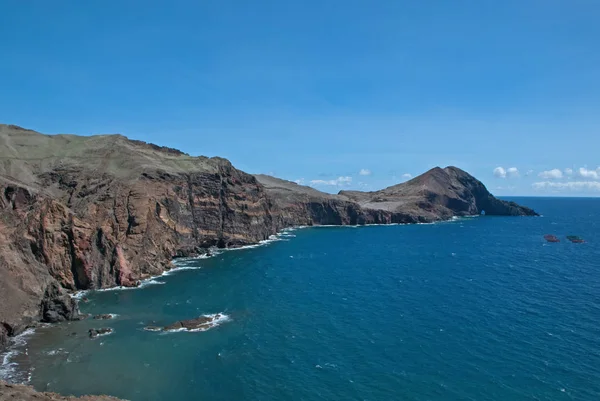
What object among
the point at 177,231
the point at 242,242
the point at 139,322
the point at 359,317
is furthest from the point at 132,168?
the point at 359,317

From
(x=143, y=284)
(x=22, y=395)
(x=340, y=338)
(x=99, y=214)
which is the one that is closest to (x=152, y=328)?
(x=340, y=338)

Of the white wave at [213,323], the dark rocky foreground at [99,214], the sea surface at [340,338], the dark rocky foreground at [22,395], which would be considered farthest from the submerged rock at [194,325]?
the dark rocky foreground at [22,395]

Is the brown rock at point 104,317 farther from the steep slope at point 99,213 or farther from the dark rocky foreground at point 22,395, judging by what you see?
the dark rocky foreground at point 22,395

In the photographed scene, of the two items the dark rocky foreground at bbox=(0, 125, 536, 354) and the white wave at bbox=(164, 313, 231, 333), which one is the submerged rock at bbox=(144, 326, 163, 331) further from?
the dark rocky foreground at bbox=(0, 125, 536, 354)

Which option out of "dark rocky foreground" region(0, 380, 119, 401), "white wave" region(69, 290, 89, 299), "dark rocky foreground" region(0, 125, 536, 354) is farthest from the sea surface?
"dark rocky foreground" region(0, 380, 119, 401)

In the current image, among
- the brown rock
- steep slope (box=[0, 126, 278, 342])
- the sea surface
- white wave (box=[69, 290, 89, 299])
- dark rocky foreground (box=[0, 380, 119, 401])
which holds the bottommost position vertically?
the sea surface

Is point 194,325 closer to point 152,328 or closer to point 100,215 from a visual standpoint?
point 152,328
